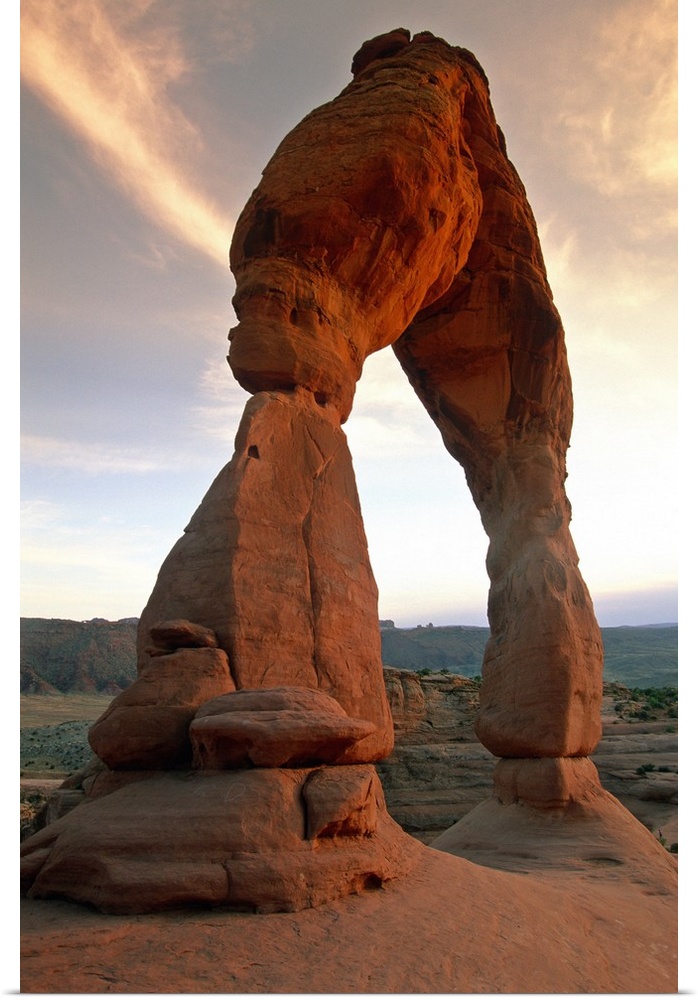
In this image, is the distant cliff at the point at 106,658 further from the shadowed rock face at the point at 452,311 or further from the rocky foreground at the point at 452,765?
the shadowed rock face at the point at 452,311

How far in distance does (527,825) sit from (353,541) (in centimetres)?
467

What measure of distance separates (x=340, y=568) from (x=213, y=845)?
2764 millimetres

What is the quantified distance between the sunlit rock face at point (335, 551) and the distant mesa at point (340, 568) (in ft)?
0.07

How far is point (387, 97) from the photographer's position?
7.79 m

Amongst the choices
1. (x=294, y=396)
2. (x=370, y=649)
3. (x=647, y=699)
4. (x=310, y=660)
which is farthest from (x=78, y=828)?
(x=647, y=699)

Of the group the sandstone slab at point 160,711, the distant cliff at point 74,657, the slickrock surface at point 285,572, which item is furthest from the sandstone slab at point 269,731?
the distant cliff at point 74,657

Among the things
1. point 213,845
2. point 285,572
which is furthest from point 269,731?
point 285,572

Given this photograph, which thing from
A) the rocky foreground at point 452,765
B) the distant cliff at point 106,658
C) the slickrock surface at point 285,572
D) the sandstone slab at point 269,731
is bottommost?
the distant cliff at point 106,658

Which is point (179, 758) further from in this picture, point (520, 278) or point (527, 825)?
point (520, 278)

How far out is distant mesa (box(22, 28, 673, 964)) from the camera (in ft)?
13.5

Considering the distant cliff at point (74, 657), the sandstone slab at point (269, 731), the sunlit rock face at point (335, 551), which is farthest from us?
the distant cliff at point (74, 657)

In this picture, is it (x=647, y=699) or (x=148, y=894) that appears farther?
(x=647, y=699)

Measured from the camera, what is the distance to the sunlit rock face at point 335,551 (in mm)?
4117

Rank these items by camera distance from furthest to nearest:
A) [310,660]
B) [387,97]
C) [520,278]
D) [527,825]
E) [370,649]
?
[520,278]
[527,825]
[387,97]
[370,649]
[310,660]
